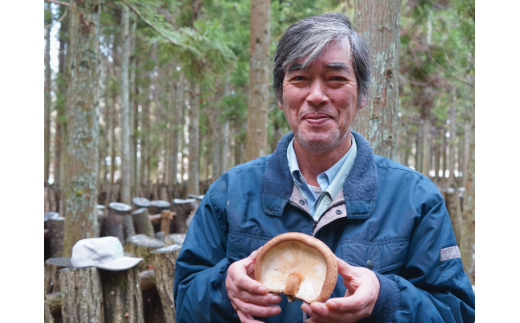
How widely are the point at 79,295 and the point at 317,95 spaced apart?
288 centimetres

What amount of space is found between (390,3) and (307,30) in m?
2.16

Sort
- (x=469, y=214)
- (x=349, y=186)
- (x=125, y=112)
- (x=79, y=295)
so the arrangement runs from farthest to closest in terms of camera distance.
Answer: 1. (x=125, y=112)
2. (x=469, y=214)
3. (x=79, y=295)
4. (x=349, y=186)

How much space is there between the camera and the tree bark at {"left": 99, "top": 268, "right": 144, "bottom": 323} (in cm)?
379

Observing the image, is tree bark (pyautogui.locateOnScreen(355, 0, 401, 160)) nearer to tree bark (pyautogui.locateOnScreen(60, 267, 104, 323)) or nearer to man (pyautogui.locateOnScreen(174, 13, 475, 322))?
man (pyautogui.locateOnScreen(174, 13, 475, 322))

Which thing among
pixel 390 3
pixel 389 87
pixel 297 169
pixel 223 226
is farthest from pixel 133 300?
pixel 390 3

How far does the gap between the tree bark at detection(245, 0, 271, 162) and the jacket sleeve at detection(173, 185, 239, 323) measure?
18.0 ft

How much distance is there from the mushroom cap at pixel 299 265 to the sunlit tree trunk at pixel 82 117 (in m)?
4.66

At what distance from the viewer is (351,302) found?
1401 mm

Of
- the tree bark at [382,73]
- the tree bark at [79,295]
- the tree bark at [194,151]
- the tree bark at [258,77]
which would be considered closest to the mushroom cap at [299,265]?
the tree bark at [382,73]

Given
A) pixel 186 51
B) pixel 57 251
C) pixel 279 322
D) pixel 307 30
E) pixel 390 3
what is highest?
pixel 186 51

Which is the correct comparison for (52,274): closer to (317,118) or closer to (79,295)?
(79,295)

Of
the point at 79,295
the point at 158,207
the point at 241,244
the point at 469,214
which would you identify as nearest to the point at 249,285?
the point at 241,244

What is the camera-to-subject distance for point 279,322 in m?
1.70

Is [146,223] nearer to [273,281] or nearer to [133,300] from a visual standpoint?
[133,300]
